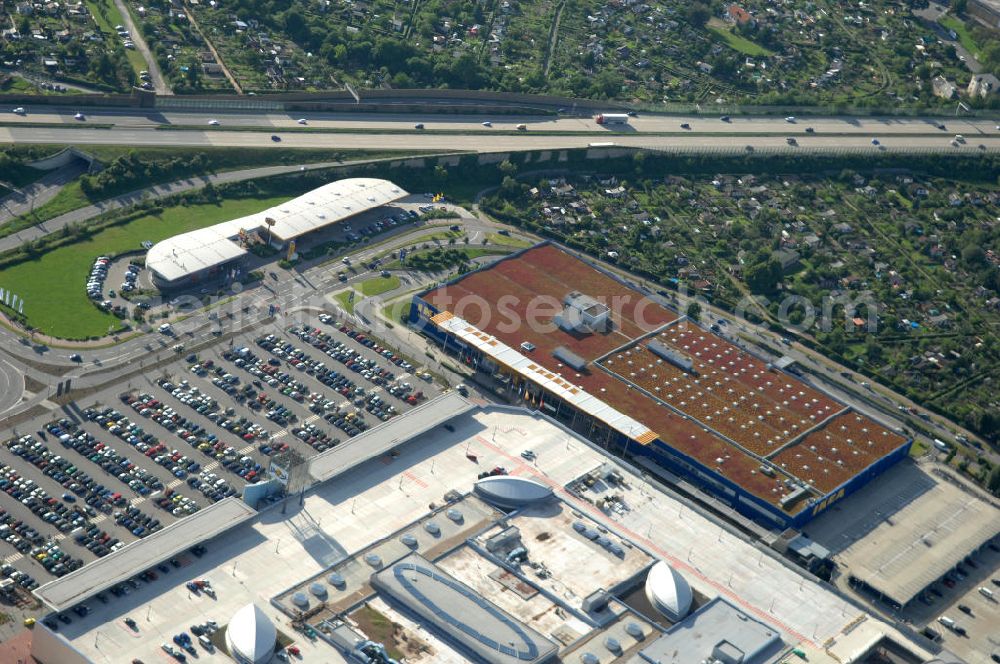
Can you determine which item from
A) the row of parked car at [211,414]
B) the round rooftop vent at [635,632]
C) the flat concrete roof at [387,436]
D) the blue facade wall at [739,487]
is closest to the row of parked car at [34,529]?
the row of parked car at [211,414]

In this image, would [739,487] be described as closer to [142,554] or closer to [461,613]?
[461,613]

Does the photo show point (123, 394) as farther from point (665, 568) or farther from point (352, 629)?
point (665, 568)

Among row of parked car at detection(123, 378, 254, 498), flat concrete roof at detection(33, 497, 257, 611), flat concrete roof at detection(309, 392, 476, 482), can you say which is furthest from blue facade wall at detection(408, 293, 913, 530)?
flat concrete roof at detection(33, 497, 257, 611)

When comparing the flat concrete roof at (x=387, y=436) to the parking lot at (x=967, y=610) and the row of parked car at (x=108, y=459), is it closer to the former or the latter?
the row of parked car at (x=108, y=459)

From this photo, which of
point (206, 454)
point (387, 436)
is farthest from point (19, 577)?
point (387, 436)

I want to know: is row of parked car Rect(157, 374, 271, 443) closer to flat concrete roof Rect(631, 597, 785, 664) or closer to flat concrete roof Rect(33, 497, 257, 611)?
flat concrete roof Rect(33, 497, 257, 611)

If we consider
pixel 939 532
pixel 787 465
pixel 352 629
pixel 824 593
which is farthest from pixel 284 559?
pixel 939 532
